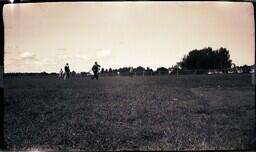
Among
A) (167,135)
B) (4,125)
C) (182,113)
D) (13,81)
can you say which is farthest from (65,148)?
(182,113)

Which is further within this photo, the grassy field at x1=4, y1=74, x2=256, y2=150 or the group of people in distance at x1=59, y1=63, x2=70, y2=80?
the group of people in distance at x1=59, y1=63, x2=70, y2=80

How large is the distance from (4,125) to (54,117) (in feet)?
5.44

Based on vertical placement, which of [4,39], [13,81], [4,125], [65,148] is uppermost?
[4,39]

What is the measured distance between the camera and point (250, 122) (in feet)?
20.1

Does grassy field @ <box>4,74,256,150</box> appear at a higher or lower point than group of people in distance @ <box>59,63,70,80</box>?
lower

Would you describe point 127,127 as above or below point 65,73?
below

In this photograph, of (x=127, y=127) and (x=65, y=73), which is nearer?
(x=65, y=73)

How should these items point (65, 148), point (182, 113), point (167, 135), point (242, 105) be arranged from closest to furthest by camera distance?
1. point (65, 148)
2. point (167, 135)
3. point (242, 105)
4. point (182, 113)

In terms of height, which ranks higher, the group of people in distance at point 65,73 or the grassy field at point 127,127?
the group of people in distance at point 65,73

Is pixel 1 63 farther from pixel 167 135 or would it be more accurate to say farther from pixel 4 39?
pixel 167 135

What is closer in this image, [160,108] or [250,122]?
[250,122]

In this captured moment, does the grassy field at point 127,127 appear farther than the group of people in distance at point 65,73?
No

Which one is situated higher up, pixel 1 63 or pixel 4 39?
pixel 4 39

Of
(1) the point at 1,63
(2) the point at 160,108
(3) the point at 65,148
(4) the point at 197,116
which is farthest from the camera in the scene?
(2) the point at 160,108
